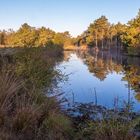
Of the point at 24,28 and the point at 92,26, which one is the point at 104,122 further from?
the point at 92,26

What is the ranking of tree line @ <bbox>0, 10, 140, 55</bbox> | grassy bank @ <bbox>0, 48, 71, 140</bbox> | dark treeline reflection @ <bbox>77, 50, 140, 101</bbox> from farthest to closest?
tree line @ <bbox>0, 10, 140, 55</bbox> → dark treeline reflection @ <bbox>77, 50, 140, 101</bbox> → grassy bank @ <bbox>0, 48, 71, 140</bbox>

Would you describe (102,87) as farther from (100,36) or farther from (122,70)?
(100,36)

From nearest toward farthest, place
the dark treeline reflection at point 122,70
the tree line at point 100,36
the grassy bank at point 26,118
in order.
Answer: the grassy bank at point 26,118 < the dark treeline reflection at point 122,70 < the tree line at point 100,36

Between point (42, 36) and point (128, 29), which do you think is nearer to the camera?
point (128, 29)

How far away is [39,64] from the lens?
12617 mm

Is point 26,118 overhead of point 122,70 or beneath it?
overhead

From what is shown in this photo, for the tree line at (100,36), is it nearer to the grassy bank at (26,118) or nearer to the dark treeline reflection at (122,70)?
the dark treeline reflection at (122,70)

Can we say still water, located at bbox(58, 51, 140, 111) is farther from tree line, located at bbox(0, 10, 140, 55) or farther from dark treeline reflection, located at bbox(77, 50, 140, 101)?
tree line, located at bbox(0, 10, 140, 55)

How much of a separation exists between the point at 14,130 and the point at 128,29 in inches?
2282

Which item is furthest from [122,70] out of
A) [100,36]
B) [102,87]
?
[100,36]

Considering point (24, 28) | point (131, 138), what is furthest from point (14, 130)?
point (24, 28)

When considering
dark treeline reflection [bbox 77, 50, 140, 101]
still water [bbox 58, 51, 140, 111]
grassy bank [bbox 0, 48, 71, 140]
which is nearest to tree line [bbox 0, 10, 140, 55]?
dark treeline reflection [bbox 77, 50, 140, 101]

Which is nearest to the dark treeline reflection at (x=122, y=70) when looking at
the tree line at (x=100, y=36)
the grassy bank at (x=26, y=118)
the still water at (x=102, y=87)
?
the still water at (x=102, y=87)

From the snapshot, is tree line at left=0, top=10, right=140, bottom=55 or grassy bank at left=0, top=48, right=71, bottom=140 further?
tree line at left=0, top=10, right=140, bottom=55
